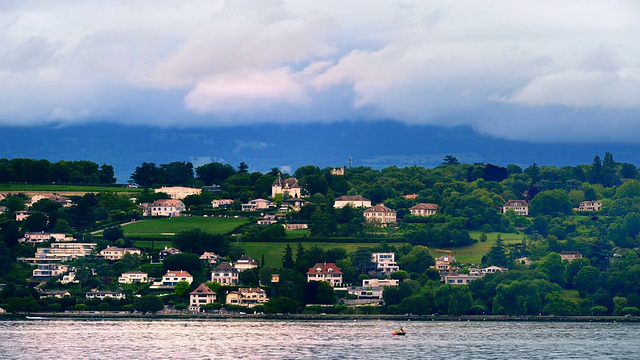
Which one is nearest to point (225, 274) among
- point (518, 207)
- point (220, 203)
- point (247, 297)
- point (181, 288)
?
point (247, 297)

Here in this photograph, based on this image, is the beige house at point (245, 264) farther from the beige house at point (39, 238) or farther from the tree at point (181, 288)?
the beige house at point (39, 238)

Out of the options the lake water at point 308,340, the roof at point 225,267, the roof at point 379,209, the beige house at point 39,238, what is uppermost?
the roof at point 379,209

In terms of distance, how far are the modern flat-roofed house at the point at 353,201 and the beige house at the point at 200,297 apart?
52707 mm

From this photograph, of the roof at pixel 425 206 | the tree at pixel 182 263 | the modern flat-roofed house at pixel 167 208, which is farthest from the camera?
the roof at pixel 425 206

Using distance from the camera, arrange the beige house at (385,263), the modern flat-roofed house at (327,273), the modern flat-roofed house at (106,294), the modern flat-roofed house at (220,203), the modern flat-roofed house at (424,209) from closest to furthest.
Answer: the modern flat-roofed house at (106,294)
the modern flat-roofed house at (327,273)
the beige house at (385,263)
the modern flat-roofed house at (424,209)
the modern flat-roofed house at (220,203)

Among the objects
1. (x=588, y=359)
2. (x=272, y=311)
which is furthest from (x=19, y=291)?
(x=588, y=359)

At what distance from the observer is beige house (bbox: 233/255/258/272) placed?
14927 cm

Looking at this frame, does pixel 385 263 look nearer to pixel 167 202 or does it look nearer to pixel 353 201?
pixel 353 201

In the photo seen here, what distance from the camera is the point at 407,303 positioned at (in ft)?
444

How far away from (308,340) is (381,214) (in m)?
84.5

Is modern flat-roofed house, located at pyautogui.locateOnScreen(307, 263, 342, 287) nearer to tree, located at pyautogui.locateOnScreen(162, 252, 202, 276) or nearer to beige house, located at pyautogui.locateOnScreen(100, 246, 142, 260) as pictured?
tree, located at pyautogui.locateOnScreen(162, 252, 202, 276)

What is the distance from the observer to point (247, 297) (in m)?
140

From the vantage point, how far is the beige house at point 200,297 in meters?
138

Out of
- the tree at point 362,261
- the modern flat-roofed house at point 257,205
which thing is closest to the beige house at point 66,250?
the tree at point 362,261
